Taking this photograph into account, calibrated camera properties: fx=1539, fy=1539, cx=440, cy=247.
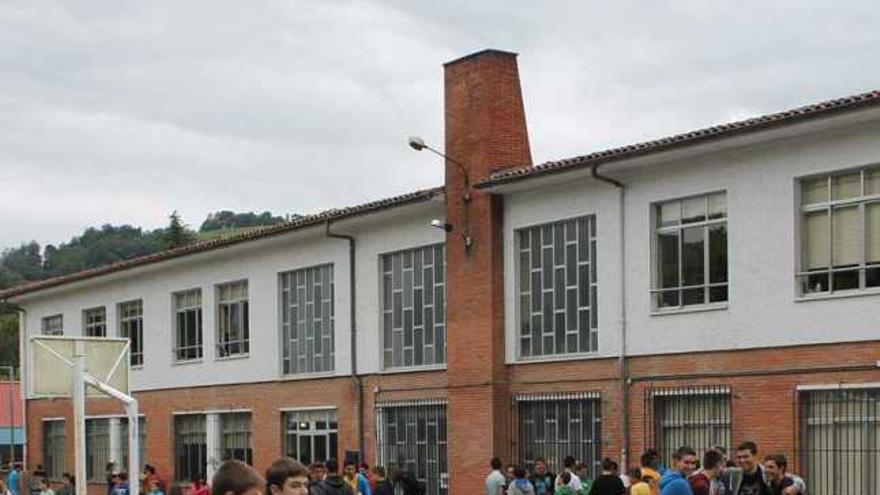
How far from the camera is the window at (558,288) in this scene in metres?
26.3

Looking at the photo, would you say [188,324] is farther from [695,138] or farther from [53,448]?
[695,138]

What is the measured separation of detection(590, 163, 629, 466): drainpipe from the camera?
24875mm

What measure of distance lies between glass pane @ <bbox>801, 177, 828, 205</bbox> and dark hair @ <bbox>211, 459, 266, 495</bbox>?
1790 cm

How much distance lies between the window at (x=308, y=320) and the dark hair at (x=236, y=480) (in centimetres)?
2770

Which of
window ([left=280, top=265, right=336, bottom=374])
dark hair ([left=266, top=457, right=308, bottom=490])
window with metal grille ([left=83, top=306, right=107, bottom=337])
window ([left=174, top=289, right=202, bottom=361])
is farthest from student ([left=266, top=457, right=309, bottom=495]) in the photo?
window with metal grille ([left=83, top=306, right=107, bottom=337])

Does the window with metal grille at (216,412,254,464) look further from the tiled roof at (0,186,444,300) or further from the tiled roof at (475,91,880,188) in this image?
the tiled roof at (475,91,880,188)

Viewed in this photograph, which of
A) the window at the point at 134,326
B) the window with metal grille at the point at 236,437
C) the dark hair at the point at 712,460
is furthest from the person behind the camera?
the window at the point at 134,326

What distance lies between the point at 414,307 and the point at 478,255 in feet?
9.74

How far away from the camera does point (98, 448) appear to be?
42906 mm

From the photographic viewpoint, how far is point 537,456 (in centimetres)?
2698

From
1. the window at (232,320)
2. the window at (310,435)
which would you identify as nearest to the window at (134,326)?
the window at (232,320)

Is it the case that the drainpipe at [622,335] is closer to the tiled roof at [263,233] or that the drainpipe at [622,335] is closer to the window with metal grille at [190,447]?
the tiled roof at [263,233]

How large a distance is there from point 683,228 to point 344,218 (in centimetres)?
910

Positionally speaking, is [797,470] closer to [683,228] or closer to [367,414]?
[683,228]
